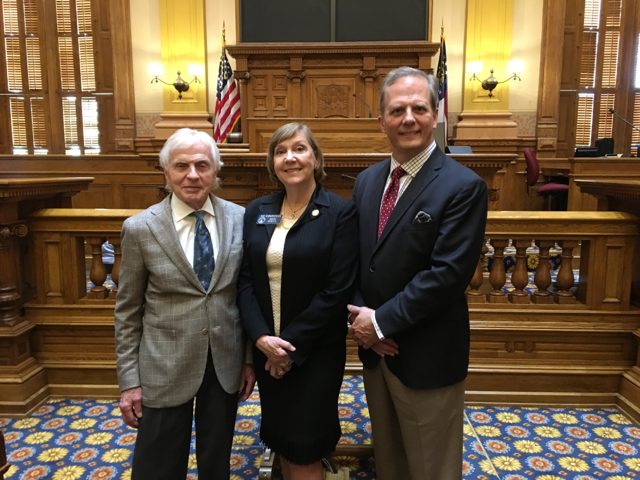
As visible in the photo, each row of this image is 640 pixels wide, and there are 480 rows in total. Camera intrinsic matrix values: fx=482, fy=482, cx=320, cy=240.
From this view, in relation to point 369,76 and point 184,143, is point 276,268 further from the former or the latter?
point 369,76

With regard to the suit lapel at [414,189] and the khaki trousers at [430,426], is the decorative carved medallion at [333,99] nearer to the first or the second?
the suit lapel at [414,189]

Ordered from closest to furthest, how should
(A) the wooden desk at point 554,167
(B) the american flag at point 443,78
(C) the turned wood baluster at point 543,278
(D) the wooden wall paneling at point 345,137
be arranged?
1. (C) the turned wood baluster at point 543,278
2. (D) the wooden wall paneling at point 345,137
3. (B) the american flag at point 443,78
4. (A) the wooden desk at point 554,167

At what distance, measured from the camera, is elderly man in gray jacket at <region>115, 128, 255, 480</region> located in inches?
65.6

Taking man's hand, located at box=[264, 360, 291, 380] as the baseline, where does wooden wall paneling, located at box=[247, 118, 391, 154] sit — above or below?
above

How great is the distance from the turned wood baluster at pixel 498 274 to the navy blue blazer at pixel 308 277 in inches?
61.1

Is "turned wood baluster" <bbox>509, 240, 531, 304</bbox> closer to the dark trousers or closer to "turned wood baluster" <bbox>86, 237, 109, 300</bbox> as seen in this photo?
the dark trousers

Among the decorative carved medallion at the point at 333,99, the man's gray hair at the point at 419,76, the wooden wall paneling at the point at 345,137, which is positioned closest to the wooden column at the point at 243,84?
the decorative carved medallion at the point at 333,99

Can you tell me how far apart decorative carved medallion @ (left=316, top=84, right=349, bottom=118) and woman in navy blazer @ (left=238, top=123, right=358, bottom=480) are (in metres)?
6.57

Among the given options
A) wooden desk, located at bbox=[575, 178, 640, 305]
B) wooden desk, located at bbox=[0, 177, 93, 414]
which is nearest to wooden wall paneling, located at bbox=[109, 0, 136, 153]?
wooden desk, located at bbox=[0, 177, 93, 414]

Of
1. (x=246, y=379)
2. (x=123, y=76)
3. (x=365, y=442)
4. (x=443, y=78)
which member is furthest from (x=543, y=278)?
(x=123, y=76)

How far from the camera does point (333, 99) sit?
811cm

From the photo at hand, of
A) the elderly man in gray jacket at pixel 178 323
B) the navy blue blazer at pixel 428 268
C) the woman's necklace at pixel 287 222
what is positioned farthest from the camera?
the woman's necklace at pixel 287 222

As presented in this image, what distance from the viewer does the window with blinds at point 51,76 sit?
8.64 metres

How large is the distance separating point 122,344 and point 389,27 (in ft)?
25.0
